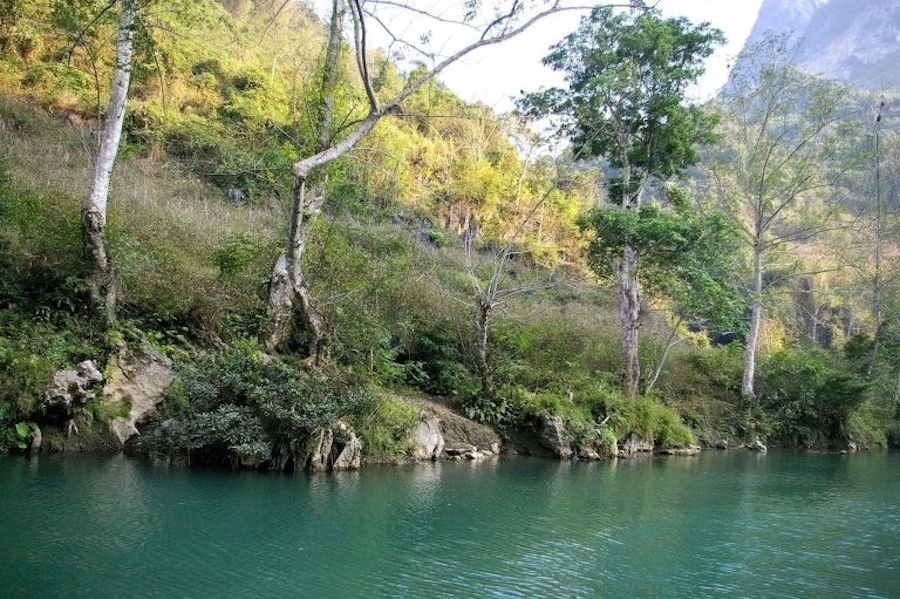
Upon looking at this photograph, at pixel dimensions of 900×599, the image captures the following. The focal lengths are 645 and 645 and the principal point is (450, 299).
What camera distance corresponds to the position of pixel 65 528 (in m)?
5.03

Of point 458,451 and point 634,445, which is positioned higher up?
point 634,445

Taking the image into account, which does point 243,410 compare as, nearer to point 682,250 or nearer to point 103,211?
point 103,211

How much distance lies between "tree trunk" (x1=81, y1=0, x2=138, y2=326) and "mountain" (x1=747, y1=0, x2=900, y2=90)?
8725 cm

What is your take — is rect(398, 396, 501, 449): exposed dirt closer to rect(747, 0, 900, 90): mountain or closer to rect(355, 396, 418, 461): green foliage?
rect(355, 396, 418, 461): green foliage

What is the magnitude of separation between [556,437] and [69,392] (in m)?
8.25

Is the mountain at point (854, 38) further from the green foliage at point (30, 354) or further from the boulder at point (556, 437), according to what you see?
the green foliage at point (30, 354)

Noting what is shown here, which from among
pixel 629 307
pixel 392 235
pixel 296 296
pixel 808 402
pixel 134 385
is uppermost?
pixel 392 235

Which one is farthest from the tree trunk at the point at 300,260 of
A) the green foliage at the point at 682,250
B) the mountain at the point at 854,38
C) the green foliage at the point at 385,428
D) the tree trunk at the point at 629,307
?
the mountain at the point at 854,38

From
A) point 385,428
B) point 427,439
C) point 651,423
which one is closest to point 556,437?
point 427,439

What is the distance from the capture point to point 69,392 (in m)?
7.74

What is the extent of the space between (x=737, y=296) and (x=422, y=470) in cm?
983

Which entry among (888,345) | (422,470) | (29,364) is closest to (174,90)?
(29,364)

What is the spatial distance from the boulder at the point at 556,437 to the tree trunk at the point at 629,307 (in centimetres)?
383

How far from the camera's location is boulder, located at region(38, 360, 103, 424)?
25.1ft
